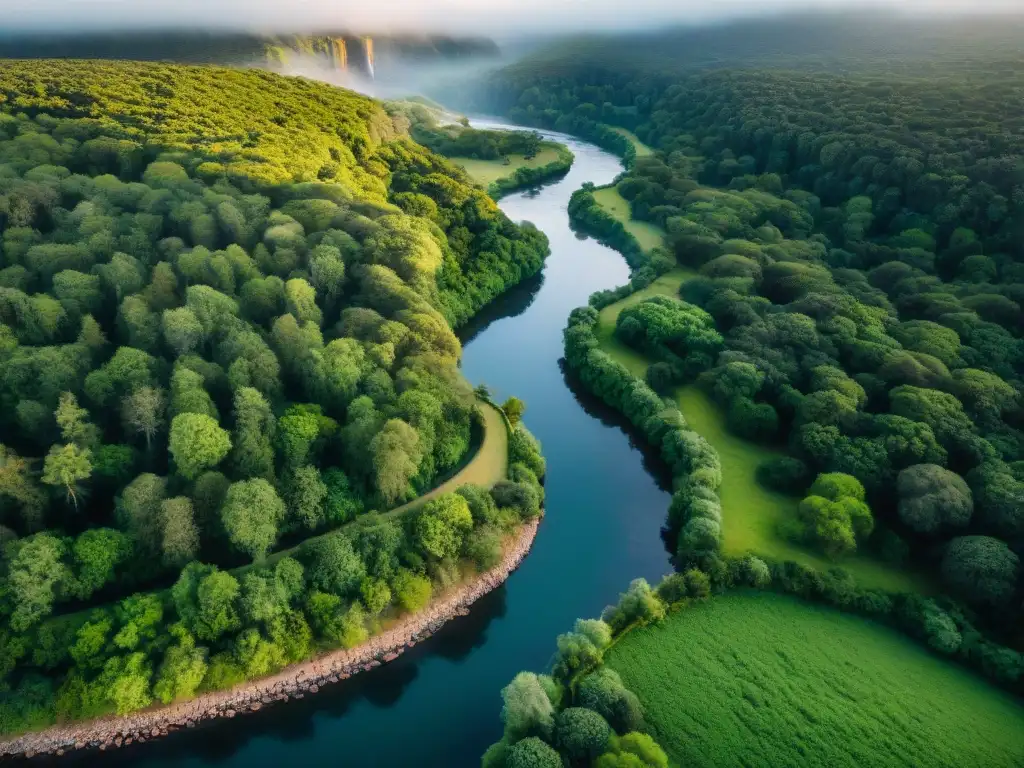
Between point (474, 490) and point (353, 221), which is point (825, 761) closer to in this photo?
point (474, 490)

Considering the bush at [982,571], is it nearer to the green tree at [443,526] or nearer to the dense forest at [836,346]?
the dense forest at [836,346]

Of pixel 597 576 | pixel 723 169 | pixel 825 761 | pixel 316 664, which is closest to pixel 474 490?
pixel 597 576

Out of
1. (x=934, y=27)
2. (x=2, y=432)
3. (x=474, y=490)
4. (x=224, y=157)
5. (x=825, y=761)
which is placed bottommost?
(x=825, y=761)

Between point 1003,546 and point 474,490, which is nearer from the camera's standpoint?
point 1003,546

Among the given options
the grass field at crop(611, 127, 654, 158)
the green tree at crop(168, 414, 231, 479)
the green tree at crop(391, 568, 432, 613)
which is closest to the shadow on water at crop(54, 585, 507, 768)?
the green tree at crop(391, 568, 432, 613)

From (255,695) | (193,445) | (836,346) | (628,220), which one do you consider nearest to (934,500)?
(836,346)

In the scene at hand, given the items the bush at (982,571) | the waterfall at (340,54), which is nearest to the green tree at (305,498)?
the bush at (982,571)

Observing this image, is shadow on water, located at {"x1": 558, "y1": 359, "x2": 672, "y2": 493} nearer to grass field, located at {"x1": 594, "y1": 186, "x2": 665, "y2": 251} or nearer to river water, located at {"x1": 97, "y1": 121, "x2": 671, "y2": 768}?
river water, located at {"x1": 97, "y1": 121, "x2": 671, "y2": 768}
